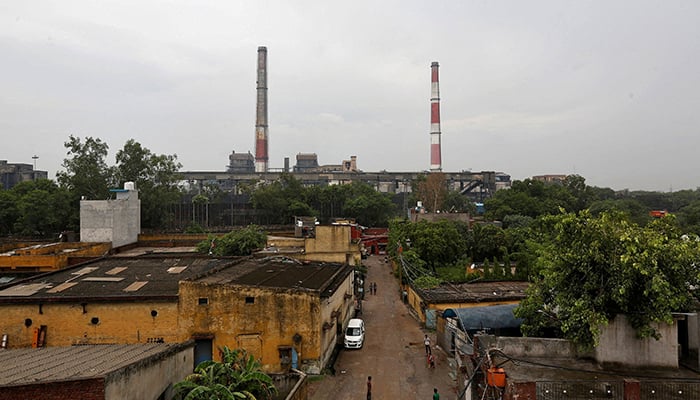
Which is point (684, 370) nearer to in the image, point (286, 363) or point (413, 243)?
point (286, 363)

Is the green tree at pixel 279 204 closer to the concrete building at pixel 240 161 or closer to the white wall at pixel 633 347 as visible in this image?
the white wall at pixel 633 347

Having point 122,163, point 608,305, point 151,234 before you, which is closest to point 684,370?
point 608,305

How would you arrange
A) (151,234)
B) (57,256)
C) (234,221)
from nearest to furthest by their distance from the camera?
(57,256) → (151,234) → (234,221)

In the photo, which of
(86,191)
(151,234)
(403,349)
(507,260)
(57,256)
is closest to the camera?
(403,349)

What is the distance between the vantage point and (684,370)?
923 centimetres

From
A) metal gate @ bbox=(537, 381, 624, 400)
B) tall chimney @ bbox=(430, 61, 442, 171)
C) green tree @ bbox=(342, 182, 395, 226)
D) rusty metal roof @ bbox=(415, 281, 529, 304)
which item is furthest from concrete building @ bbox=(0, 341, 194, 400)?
tall chimney @ bbox=(430, 61, 442, 171)

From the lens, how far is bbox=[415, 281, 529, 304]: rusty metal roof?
746 inches

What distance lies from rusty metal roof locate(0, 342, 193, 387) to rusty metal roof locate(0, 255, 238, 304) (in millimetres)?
2650

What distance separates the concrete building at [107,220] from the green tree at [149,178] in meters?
9.79

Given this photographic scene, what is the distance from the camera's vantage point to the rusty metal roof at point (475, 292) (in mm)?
18938

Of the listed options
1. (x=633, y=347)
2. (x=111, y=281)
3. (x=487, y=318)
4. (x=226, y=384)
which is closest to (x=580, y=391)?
(x=633, y=347)

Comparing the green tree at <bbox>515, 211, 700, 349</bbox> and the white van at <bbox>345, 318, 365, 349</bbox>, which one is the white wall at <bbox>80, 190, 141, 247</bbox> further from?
the green tree at <bbox>515, 211, 700, 349</bbox>

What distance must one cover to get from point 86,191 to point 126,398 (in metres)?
38.5

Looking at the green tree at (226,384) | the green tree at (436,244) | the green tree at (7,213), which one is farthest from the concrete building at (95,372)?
the green tree at (7,213)
